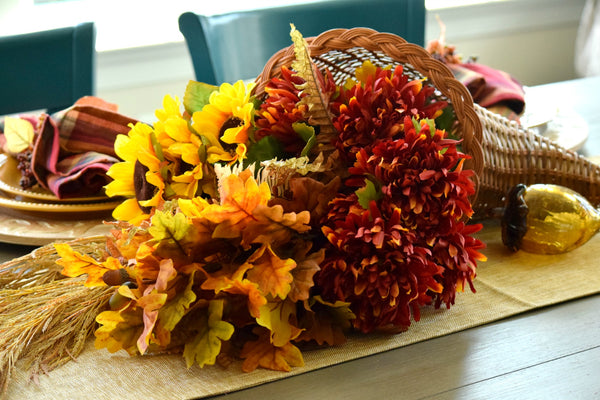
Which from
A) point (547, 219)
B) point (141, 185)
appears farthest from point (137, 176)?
point (547, 219)

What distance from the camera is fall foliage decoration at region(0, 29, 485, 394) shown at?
0.54 meters

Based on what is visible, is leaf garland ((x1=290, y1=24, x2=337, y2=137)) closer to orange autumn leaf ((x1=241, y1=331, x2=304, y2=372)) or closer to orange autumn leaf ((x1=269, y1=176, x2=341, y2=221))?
orange autumn leaf ((x1=269, y1=176, x2=341, y2=221))

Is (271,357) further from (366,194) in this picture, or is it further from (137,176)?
(137,176)

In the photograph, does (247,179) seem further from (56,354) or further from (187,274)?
(56,354)

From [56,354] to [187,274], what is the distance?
0.48 feet

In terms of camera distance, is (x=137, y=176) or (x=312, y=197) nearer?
(x=312, y=197)

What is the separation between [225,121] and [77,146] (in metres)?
0.25

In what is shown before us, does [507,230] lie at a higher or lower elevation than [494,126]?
lower

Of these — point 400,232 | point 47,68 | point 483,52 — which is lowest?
point 483,52

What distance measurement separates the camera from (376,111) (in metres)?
0.62

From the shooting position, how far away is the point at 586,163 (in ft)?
2.73

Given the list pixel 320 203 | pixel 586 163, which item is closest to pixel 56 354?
pixel 320 203

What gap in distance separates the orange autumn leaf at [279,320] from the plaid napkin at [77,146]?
0.33 metres

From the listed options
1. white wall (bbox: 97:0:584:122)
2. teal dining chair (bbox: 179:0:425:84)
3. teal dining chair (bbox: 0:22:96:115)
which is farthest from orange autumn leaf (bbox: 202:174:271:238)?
white wall (bbox: 97:0:584:122)
